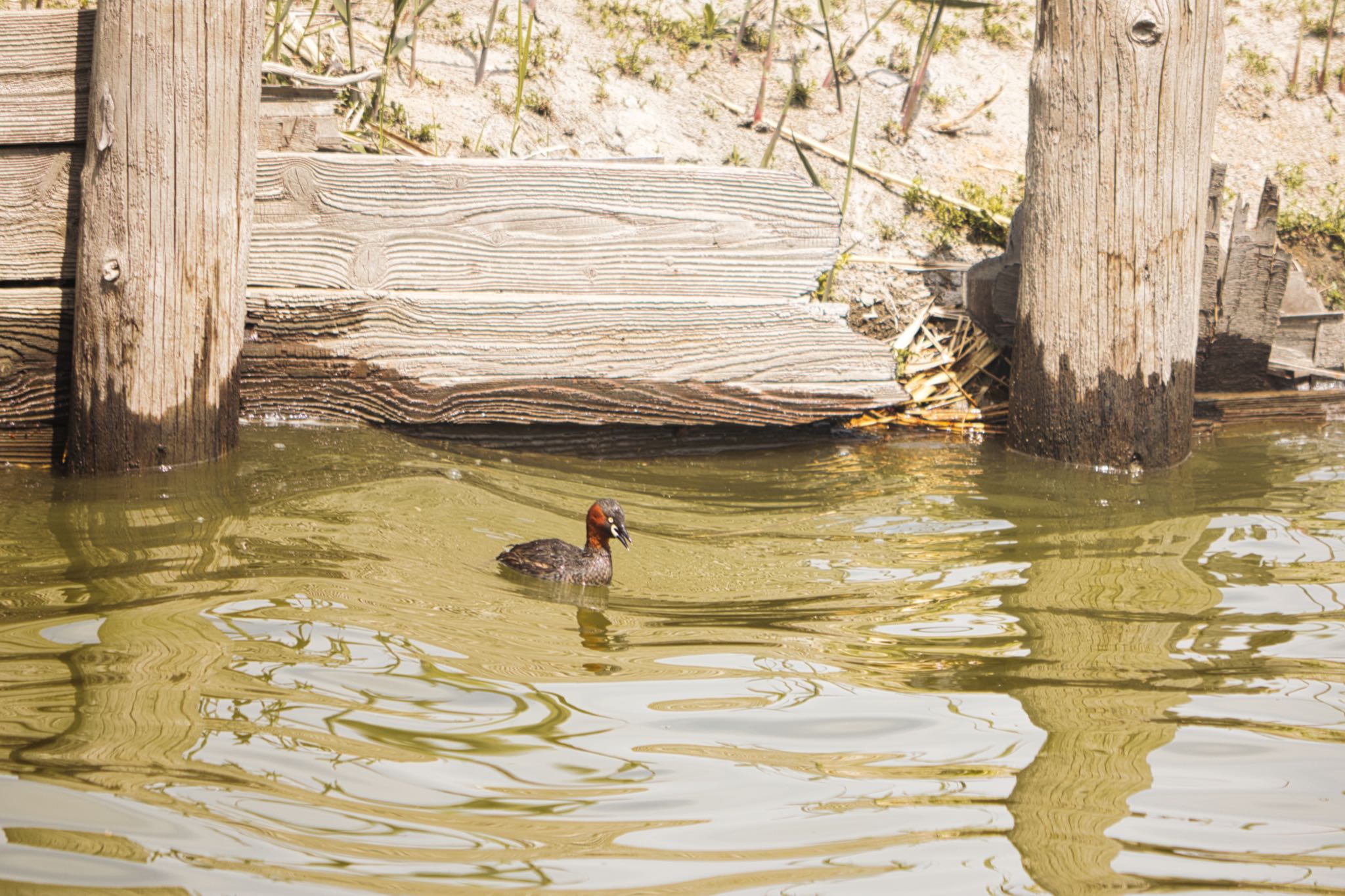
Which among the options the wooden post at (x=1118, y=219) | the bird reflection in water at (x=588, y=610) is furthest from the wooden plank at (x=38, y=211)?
the wooden post at (x=1118, y=219)

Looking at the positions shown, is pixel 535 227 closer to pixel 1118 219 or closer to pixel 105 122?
pixel 105 122

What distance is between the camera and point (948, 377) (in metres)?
7.13

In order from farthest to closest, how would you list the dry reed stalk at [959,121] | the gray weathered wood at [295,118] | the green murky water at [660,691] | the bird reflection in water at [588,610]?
the dry reed stalk at [959,121] → the gray weathered wood at [295,118] → the bird reflection in water at [588,610] → the green murky water at [660,691]

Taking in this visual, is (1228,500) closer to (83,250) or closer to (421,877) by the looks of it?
(421,877)

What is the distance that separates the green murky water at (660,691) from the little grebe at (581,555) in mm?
99

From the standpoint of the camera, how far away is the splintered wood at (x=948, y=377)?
6898 mm

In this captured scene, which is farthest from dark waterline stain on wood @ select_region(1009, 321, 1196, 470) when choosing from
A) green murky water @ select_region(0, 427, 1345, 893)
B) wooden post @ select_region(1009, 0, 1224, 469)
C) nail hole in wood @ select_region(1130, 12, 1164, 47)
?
nail hole in wood @ select_region(1130, 12, 1164, 47)

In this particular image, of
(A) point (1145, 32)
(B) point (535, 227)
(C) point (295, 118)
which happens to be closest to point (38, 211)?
(C) point (295, 118)

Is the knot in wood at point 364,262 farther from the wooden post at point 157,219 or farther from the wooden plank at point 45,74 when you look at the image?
the wooden plank at point 45,74

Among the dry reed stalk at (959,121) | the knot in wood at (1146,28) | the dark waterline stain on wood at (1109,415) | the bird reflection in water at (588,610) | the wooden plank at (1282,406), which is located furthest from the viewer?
the dry reed stalk at (959,121)

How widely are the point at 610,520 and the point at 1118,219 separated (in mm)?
3012

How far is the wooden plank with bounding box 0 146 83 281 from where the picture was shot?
5117 mm

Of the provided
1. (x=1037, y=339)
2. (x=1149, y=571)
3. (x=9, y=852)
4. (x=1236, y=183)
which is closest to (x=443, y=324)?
(x=1037, y=339)

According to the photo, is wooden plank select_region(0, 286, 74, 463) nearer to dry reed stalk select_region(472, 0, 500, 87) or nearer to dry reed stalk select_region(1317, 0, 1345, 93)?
dry reed stalk select_region(472, 0, 500, 87)
